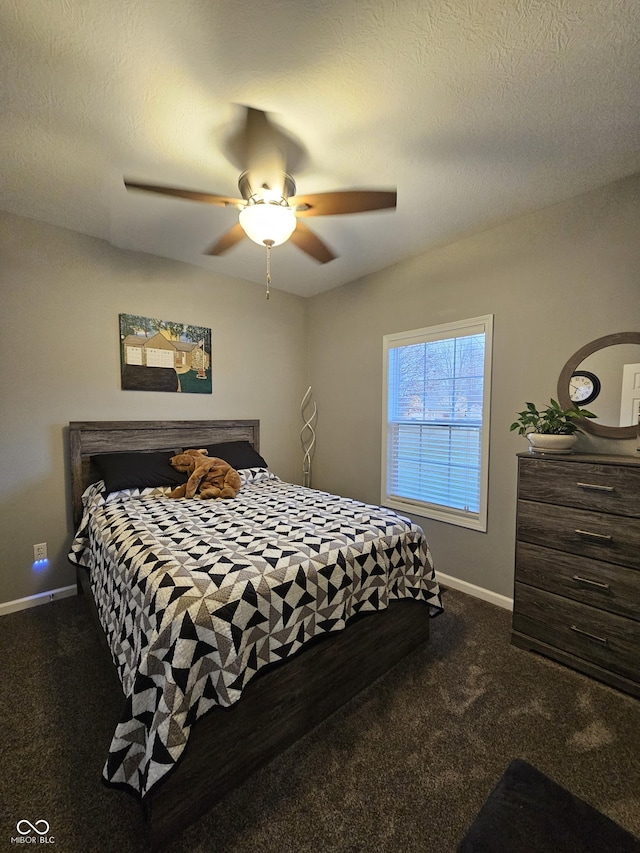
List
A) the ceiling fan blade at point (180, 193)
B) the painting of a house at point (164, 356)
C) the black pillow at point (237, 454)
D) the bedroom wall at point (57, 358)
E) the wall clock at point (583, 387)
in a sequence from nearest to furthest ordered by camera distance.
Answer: the ceiling fan blade at point (180, 193) → the wall clock at point (583, 387) → the bedroom wall at point (57, 358) → the painting of a house at point (164, 356) → the black pillow at point (237, 454)

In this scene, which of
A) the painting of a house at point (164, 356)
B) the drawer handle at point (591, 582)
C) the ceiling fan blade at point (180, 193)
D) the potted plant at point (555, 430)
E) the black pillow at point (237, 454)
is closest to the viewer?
the ceiling fan blade at point (180, 193)

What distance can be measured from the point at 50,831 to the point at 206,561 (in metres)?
0.91

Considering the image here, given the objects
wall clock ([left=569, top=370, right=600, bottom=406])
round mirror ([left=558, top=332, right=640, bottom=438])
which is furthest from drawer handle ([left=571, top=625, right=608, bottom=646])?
wall clock ([left=569, top=370, right=600, bottom=406])

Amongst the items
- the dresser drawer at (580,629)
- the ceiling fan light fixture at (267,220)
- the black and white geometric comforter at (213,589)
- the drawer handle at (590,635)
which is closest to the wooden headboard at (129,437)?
the black and white geometric comforter at (213,589)

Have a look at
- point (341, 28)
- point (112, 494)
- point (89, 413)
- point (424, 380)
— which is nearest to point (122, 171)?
point (341, 28)

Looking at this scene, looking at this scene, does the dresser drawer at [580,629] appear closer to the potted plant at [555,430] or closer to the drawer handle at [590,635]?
the drawer handle at [590,635]

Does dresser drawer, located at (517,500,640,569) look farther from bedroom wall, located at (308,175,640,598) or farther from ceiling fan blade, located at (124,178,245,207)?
ceiling fan blade, located at (124,178,245,207)

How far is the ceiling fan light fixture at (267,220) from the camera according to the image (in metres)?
1.65

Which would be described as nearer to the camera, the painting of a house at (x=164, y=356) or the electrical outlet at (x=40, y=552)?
the electrical outlet at (x=40, y=552)

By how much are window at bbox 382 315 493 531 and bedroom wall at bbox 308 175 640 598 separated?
3.2 inches

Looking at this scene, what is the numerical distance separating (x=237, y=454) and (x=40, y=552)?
5.04ft

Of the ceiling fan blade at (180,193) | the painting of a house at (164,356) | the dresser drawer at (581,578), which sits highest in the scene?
the ceiling fan blade at (180,193)

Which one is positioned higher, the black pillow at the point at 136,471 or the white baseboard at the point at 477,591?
the black pillow at the point at 136,471

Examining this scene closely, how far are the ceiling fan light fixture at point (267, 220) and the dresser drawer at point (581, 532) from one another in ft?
6.34
